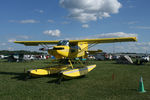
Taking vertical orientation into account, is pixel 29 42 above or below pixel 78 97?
above

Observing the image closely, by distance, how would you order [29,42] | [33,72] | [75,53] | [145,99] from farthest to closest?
1. [29,42]
2. [75,53]
3. [33,72]
4. [145,99]

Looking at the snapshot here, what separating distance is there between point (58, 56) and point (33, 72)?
198 centimetres

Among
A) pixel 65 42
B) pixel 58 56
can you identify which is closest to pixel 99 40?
pixel 65 42

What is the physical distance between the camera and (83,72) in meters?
10.2

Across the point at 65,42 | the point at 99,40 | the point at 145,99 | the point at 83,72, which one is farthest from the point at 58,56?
the point at 145,99

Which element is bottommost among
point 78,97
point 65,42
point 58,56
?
point 78,97

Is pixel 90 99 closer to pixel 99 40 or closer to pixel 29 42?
pixel 99 40

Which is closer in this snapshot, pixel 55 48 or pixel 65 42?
pixel 55 48

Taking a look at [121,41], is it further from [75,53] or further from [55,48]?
[55,48]

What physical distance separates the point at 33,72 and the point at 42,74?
2.52 ft

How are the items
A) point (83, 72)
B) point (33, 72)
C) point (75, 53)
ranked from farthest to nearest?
1. point (75, 53)
2. point (83, 72)
3. point (33, 72)

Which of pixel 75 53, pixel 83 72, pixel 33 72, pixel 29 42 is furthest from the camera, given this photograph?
pixel 29 42

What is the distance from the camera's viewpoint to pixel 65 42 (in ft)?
35.3

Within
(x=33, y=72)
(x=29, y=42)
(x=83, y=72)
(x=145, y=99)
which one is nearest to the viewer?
(x=145, y=99)
